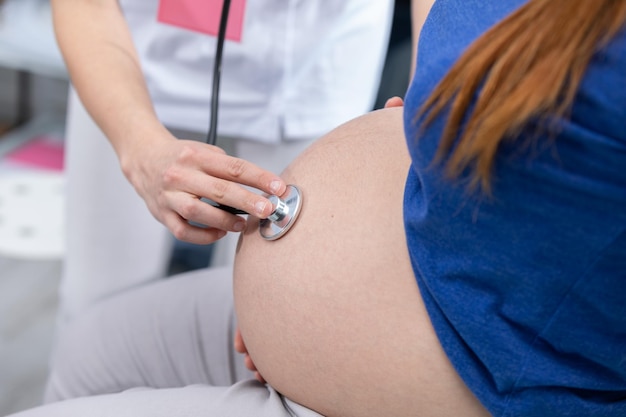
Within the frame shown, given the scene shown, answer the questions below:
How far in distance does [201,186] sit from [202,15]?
0.42 metres

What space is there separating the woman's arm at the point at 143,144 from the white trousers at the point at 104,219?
0.73 ft

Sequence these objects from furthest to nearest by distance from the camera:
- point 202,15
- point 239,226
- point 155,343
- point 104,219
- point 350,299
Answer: point 104,219 → point 202,15 → point 155,343 → point 239,226 → point 350,299

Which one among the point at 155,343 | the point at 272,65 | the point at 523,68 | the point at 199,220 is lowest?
the point at 155,343

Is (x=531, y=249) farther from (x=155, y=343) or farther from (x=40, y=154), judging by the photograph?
(x=40, y=154)

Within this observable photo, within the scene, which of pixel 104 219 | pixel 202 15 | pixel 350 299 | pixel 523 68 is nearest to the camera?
pixel 523 68

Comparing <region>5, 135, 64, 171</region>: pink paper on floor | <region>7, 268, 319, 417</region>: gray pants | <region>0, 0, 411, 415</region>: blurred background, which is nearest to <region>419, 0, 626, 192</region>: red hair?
<region>7, 268, 319, 417</region>: gray pants

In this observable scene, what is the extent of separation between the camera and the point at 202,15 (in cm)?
107

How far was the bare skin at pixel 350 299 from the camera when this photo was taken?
643mm

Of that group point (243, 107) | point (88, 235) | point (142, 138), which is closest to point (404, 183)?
point (142, 138)

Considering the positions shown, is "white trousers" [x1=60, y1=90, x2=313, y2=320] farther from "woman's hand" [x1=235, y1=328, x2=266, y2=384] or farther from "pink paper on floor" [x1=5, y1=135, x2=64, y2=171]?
"pink paper on floor" [x1=5, y1=135, x2=64, y2=171]

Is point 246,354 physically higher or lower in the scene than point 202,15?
lower

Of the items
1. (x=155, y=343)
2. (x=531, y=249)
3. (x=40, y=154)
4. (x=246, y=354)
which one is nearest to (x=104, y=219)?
(x=155, y=343)

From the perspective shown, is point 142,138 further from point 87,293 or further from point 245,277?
point 87,293

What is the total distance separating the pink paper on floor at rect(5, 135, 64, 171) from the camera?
2.45 meters
